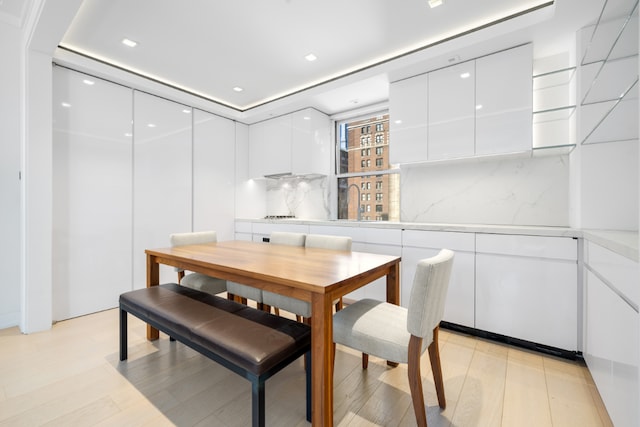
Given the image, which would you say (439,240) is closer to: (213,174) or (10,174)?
(213,174)

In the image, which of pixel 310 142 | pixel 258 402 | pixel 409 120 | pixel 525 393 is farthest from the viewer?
pixel 310 142

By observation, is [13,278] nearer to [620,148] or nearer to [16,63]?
[16,63]

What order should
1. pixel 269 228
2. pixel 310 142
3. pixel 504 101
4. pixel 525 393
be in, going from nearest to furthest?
1. pixel 525 393
2. pixel 504 101
3. pixel 310 142
4. pixel 269 228

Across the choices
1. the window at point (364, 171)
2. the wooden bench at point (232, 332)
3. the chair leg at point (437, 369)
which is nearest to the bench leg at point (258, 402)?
the wooden bench at point (232, 332)

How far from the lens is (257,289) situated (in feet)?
7.28

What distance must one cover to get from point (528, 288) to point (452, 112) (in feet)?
5.29

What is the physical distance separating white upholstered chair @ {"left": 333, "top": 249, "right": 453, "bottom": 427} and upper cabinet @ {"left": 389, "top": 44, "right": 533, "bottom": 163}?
154cm

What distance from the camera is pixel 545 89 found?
8.04 feet

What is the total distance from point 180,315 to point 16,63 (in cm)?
299

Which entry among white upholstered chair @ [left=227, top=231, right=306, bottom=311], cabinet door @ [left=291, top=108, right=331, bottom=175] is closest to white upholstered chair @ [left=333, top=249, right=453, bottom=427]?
white upholstered chair @ [left=227, top=231, right=306, bottom=311]

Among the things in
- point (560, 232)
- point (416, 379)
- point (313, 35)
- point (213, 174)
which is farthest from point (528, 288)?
point (213, 174)

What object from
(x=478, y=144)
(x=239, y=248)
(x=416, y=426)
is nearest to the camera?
(x=416, y=426)

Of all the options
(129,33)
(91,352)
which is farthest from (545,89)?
(91,352)

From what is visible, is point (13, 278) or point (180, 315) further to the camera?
point (13, 278)
